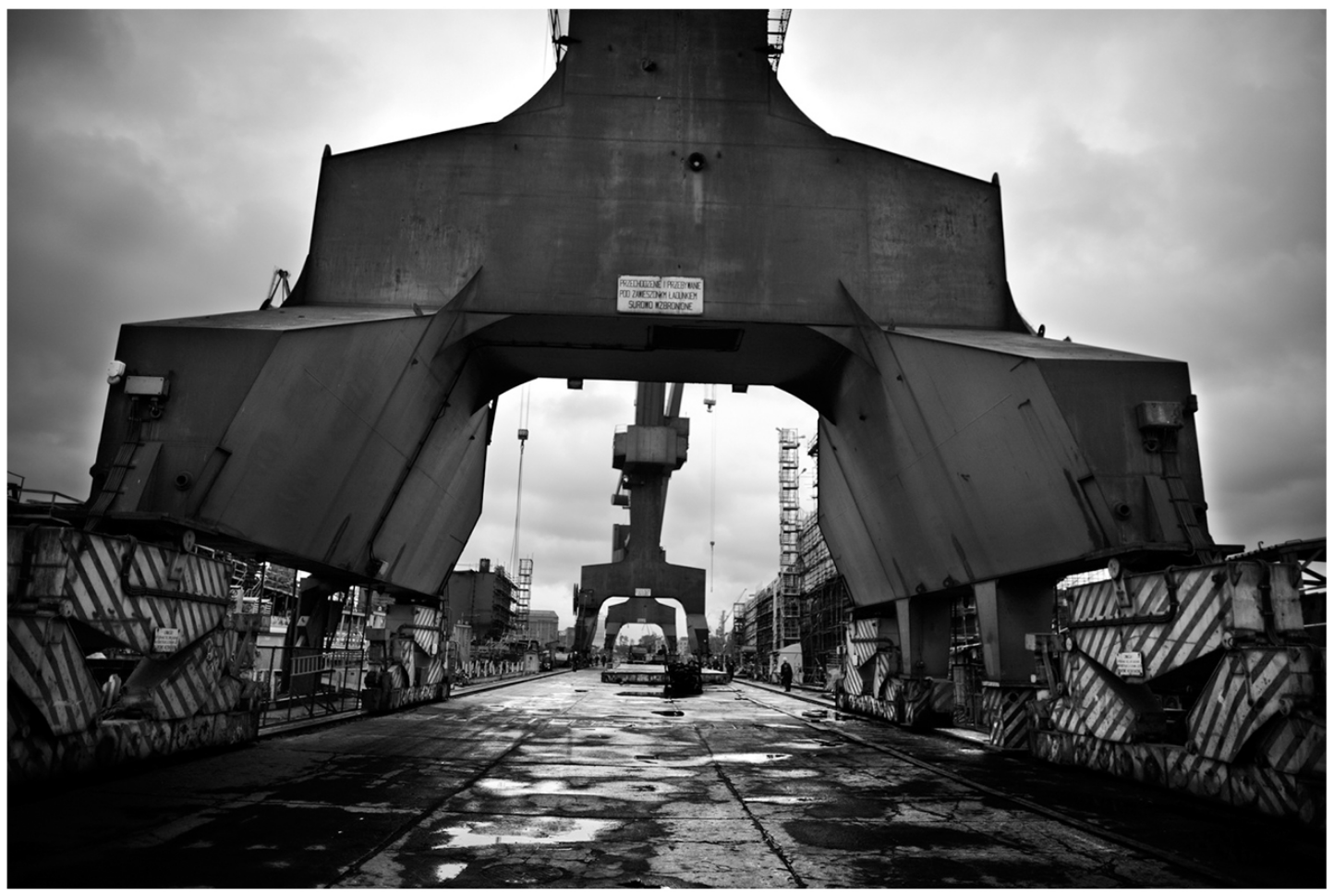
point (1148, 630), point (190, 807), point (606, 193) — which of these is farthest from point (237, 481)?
point (1148, 630)

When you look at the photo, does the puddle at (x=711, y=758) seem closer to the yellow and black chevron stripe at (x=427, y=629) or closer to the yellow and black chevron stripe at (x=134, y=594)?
the yellow and black chevron stripe at (x=134, y=594)

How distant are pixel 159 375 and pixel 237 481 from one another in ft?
5.83

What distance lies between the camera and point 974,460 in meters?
13.9

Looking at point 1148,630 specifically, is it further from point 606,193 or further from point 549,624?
point 549,624

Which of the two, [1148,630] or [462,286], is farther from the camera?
[462,286]

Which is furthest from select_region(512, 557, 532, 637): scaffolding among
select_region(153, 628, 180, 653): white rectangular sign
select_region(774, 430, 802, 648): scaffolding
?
select_region(153, 628, 180, 653): white rectangular sign

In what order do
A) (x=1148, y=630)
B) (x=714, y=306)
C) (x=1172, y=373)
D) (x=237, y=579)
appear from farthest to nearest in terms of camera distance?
(x=237, y=579), (x=714, y=306), (x=1172, y=373), (x=1148, y=630)

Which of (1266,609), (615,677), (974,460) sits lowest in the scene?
(615,677)

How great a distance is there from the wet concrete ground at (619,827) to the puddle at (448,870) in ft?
0.06

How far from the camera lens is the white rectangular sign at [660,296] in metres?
14.8

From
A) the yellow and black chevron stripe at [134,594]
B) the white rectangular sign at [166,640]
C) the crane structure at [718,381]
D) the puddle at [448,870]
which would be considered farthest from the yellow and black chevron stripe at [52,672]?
the puddle at [448,870]

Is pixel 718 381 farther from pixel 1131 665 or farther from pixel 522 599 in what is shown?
pixel 522 599

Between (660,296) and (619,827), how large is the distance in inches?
373

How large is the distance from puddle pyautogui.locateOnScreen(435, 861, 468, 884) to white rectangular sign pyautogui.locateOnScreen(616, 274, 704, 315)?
1026 centimetres
